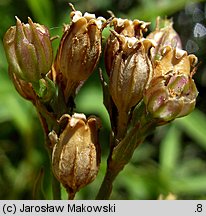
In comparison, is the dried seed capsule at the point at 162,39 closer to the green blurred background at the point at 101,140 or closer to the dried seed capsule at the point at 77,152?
the dried seed capsule at the point at 77,152

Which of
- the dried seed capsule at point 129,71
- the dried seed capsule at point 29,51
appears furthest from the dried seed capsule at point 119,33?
the dried seed capsule at point 29,51

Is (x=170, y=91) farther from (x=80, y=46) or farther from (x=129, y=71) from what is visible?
(x=80, y=46)

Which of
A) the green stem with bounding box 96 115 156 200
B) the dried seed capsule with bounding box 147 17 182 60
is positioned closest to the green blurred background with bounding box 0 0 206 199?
the dried seed capsule with bounding box 147 17 182 60

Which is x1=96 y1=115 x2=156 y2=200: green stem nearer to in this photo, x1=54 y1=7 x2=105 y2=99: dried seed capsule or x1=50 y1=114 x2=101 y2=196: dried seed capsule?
x1=50 y1=114 x2=101 y2=196: dried seed capsule

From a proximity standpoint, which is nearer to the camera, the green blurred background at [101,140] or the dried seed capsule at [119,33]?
the dried seed capsule at [119,33]

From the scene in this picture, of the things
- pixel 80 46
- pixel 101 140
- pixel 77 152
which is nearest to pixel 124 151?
pixel 77 152

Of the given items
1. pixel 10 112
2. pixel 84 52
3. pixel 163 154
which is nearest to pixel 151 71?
pixel 84 52
